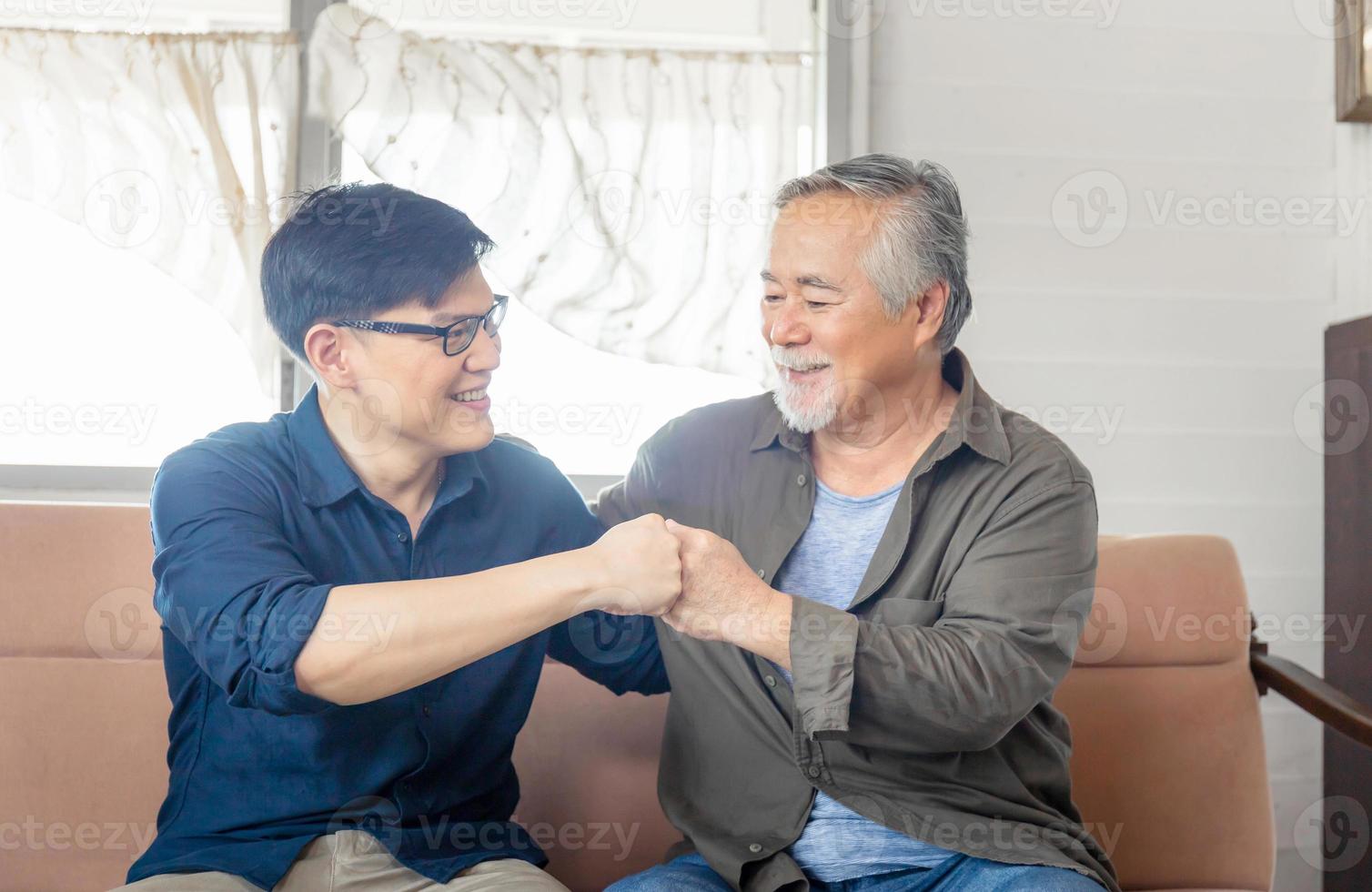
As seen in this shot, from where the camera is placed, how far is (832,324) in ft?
5.36

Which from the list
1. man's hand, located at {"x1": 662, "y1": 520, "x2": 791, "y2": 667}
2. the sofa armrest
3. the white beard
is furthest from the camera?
the sofa armrest

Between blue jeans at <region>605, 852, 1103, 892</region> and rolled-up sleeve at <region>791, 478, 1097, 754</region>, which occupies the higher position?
rolled-up sleeve at <region>791, 478, 1097, 754</region>

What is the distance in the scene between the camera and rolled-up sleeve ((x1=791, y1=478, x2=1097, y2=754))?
4.29 ft

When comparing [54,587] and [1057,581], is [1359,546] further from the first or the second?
[54,587]

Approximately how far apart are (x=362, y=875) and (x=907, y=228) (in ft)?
3.85

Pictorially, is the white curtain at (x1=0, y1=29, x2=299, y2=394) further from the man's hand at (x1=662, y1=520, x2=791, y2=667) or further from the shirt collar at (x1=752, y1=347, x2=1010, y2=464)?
the man's hand at (x1=662, y1=520, x2=791, y2=667)

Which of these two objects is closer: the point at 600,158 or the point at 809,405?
the point at 809,405

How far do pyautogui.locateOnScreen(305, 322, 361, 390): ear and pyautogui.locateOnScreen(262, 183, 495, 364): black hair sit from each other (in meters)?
0.02

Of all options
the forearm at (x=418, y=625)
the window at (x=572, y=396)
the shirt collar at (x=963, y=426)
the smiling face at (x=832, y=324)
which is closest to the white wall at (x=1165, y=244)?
the window at (x=572, y=396)

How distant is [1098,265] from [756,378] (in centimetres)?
91

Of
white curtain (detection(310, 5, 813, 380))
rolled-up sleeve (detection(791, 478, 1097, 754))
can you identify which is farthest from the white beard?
white curtain (detection(310, 5, 813, 380))

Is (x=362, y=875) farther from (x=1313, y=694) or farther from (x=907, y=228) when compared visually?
(x=1313, y=694)

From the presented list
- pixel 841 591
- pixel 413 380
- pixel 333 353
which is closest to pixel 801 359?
pixel 841 591

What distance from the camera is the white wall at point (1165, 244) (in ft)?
8.98
